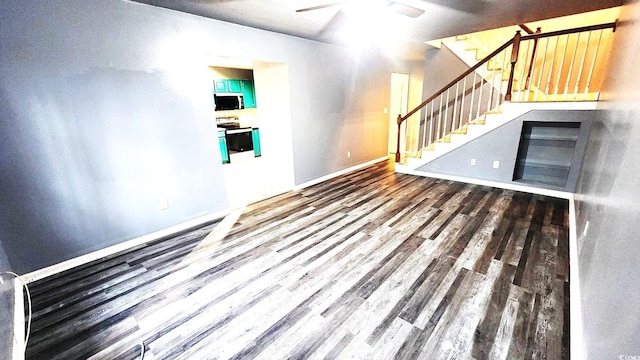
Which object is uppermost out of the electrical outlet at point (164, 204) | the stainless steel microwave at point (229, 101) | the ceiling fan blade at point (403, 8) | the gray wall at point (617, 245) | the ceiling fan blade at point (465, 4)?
the ceiling fan blade at point (465, 4)

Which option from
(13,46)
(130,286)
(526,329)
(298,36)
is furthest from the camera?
(298,36)

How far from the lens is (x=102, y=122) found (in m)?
2.46

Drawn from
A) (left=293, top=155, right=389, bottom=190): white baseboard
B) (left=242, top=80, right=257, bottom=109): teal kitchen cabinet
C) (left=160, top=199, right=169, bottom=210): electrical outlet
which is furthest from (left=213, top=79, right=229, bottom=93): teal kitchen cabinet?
(left=160, top=199, right=169, bottom=210): electrical outlet

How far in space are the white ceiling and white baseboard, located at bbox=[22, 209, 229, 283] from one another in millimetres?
2455

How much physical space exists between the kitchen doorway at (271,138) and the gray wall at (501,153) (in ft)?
9.41

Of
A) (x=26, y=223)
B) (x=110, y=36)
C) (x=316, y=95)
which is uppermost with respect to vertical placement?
(x=110, y=36)

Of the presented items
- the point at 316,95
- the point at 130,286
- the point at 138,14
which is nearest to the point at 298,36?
the point at 316,95

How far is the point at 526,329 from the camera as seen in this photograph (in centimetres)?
160

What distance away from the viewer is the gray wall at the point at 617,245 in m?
0.91

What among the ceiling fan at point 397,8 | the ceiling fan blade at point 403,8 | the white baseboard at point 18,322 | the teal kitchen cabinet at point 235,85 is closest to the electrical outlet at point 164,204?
the white baseboard at point 18,322

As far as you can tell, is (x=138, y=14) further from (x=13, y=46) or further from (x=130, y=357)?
(x=130, y=357)

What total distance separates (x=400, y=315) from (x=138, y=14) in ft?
11.9

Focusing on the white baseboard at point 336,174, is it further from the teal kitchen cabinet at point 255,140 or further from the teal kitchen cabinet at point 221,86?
the teal kitchen cabinet at point 221,86

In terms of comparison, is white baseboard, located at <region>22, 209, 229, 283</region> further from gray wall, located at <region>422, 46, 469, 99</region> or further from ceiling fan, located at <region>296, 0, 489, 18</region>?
gray wall, located at <region>422, 46, 469, 99</region>
